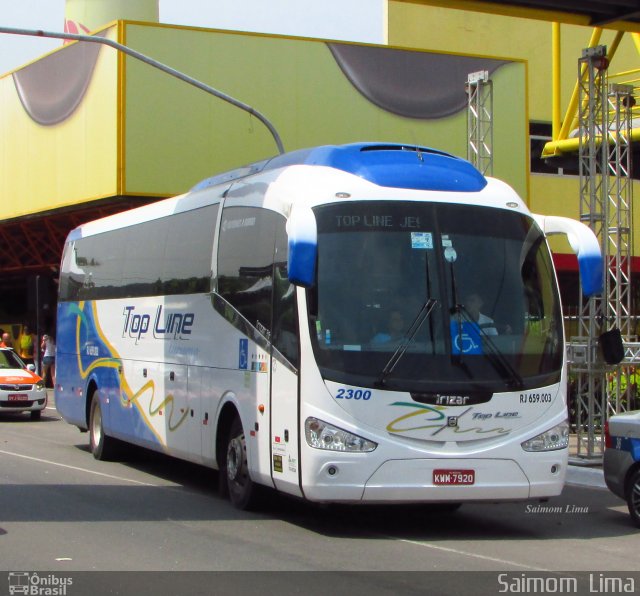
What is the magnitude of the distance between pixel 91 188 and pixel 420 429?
2106cm

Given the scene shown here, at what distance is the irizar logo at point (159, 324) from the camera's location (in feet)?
44.0

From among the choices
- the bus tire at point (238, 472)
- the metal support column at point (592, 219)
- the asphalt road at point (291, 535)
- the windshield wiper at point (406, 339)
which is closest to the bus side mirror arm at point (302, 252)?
the windshield wiper at point (406, 339)

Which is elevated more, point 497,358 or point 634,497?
point 497,358

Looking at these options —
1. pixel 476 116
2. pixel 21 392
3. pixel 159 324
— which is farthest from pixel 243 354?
pixel 21 392

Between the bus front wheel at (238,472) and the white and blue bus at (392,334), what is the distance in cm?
2

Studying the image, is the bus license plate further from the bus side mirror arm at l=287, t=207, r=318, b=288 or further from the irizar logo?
the irizar logo

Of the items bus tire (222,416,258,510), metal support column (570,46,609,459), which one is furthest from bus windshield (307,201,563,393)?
metal support column (570,46,609,459)

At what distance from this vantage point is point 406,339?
9.95 metres

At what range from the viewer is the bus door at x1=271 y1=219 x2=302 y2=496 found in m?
10.0

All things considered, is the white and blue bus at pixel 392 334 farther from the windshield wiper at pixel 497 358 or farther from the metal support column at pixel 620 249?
the metal support column at pixel 620 249
